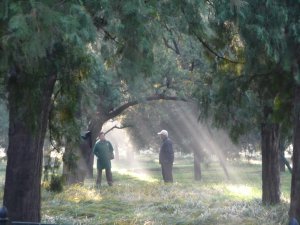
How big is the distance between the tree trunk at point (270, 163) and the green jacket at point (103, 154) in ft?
23.7

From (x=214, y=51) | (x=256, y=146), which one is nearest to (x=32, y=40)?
(x=214, y=51)

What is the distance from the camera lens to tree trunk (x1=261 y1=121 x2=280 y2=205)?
13930 millimetres

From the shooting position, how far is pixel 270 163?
556 inches

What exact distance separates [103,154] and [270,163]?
744cm

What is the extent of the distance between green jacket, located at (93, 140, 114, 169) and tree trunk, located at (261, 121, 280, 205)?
721cm

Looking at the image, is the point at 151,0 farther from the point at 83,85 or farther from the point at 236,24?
the point at 83,85

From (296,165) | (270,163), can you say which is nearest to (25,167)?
(296,165)

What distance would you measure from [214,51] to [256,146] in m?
29.1

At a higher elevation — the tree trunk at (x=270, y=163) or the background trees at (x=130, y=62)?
the background trees at (x=130, y=62)

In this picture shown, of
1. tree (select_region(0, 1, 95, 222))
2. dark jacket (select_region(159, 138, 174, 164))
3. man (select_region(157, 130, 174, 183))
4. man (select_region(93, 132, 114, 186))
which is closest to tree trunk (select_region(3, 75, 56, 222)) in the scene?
tree (select_region(0, 1, 95, 222))

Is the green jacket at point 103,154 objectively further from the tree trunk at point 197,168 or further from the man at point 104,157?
the tree trunk at point 197,168

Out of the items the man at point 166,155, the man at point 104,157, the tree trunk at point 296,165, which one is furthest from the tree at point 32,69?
the man at point 166,155

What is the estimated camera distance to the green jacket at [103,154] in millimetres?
20281

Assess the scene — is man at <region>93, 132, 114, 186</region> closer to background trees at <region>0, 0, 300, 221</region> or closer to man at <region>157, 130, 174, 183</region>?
man at <region>157, 130, 174, 183</region>
